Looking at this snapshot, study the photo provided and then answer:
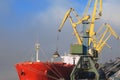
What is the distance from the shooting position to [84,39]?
228 feet

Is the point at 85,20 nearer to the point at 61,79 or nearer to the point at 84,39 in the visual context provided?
the point at 84,39

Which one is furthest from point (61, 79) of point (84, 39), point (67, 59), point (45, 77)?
point (67, 59)

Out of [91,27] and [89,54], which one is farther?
[91,27]

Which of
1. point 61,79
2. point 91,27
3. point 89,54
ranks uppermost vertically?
point 91,27

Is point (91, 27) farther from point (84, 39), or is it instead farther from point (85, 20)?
point (84, 39)

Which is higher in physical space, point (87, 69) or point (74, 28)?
point (74, 28)

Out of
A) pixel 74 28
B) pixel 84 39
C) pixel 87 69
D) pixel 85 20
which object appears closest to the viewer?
pixel 87 69

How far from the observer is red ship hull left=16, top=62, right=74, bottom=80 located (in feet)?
219

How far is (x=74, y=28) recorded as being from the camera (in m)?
83.9

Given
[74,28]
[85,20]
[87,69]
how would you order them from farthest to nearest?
[74,28] → [85,20] → [87,69]

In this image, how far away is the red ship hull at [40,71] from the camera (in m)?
66.9

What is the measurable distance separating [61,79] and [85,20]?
15.5m

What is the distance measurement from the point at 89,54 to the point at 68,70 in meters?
6.81

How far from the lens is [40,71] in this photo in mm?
67062
